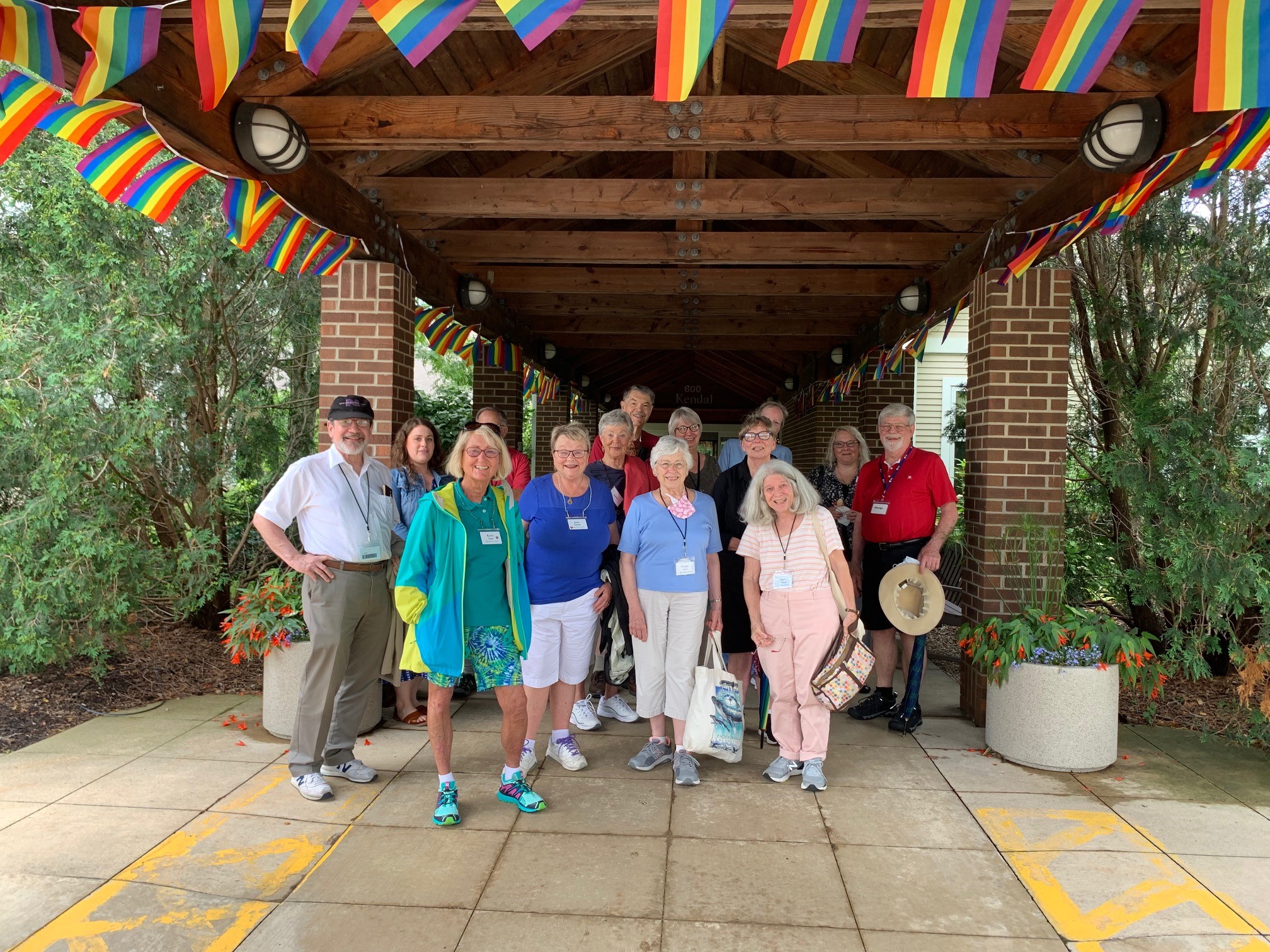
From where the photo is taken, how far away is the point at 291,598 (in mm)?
4758

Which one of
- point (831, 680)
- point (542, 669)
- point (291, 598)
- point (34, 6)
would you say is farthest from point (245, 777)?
point (34, 6)

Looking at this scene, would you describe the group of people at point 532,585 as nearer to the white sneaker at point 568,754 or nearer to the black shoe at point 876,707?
the white sneaker at point 568,754

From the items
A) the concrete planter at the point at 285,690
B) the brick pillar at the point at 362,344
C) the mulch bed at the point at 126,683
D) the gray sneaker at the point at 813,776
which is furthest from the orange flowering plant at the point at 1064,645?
the mulch bed at the point at 126,683


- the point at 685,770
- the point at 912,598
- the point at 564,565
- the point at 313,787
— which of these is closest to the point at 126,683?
the point at 313,787

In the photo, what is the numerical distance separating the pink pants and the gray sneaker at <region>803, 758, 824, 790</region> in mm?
25

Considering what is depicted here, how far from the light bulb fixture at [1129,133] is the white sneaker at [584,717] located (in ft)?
11.8

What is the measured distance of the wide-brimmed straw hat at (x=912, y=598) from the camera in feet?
15.3

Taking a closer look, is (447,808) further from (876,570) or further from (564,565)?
(876,570)

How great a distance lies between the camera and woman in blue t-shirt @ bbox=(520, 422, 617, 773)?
3.95 m

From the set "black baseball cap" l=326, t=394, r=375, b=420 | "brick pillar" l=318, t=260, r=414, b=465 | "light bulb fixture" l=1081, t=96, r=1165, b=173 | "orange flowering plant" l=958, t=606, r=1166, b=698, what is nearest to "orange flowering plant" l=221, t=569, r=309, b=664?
"brick pillar" l=318, t=260, r=414, b=465

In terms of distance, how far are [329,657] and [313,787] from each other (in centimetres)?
54

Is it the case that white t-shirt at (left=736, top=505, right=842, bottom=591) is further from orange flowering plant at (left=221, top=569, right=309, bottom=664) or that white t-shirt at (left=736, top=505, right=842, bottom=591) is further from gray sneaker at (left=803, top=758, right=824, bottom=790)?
orange flowering plant at (left=221, top=569, right=309, bottom=664)

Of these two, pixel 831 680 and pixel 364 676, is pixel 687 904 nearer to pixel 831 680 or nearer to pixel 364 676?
pixel 831 680

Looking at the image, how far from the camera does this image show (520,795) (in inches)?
147
